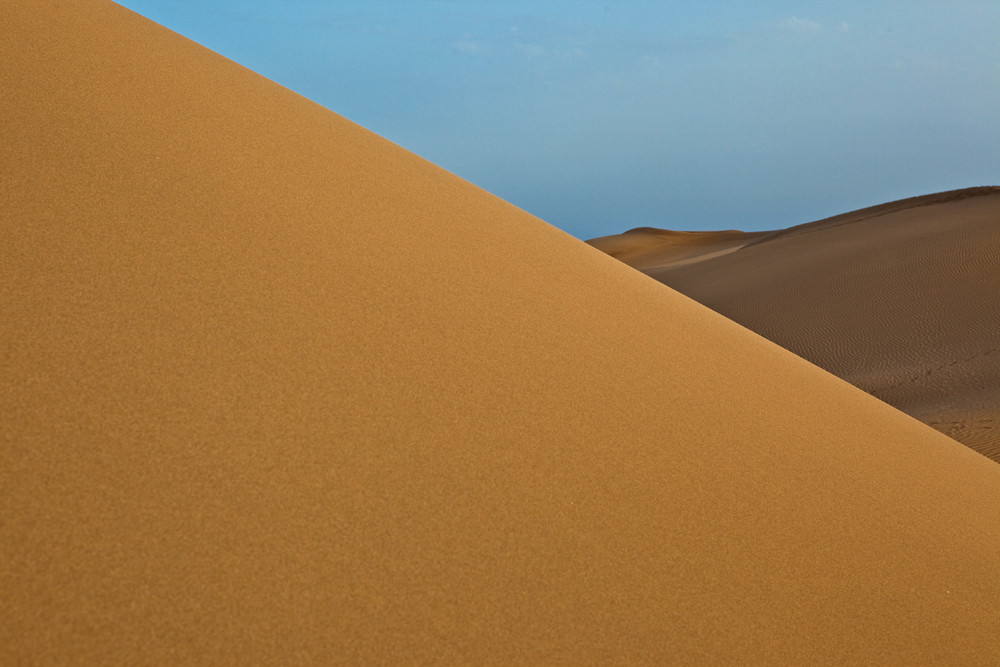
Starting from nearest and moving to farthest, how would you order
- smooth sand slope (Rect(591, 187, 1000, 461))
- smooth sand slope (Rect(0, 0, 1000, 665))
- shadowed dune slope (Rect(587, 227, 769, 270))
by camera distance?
smooth sand slope (Rect(0, 0, 1000, 665)) < smooth sand slope (Rect(591, 187, 1000, 461)) < shadowed dune slope (Rect(587, 227, 769, 270))

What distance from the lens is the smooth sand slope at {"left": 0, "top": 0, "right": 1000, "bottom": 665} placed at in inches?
69.5

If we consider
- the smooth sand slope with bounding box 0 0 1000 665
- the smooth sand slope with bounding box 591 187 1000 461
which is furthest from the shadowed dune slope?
the smooth sand slope with bounding box 0 0 1000 665

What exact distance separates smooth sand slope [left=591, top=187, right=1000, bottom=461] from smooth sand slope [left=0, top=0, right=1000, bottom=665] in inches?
132

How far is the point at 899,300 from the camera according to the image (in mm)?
11797

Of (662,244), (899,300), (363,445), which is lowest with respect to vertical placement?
(363,445)

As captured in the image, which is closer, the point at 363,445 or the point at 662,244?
the point at 363,445

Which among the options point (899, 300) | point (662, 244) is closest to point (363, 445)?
point (899, 300)

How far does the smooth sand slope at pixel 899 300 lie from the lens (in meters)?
8.12

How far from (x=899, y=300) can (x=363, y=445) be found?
11364 millimetres

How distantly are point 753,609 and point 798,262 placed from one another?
1457 centimetres

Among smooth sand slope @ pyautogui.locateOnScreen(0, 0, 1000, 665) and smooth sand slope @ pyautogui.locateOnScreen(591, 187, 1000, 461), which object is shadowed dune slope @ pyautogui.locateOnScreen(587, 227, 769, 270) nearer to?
smooth sand slope @ pyautogui.locateOnScreen(591, 187, 1000, 461)

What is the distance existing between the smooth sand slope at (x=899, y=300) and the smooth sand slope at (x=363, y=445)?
3349mm

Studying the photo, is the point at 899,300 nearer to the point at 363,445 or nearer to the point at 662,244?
the point at 363,445

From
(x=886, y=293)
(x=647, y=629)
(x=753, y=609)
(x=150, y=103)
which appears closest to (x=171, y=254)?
(x=150, y=103)
